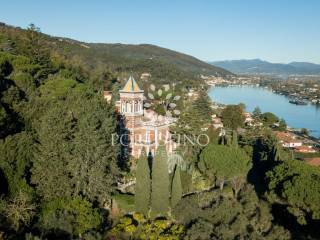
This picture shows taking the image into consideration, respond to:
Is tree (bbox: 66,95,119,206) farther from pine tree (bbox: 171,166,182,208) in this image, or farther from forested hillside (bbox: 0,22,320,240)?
pine tree (bbox: 171,166,182,208)

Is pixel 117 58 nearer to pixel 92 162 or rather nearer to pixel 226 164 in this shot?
pixel 226 164

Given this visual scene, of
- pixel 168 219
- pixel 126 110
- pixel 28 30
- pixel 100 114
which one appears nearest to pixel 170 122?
pixel 126 110

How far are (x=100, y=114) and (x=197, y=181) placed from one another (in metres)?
7.14

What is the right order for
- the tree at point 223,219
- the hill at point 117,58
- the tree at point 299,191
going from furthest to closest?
the hill at point 117,58 < the tree at point 299,191 < the tree at point 223,219

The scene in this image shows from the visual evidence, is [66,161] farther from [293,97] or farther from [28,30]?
[293,97]

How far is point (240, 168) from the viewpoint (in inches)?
934

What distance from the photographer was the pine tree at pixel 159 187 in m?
19.2

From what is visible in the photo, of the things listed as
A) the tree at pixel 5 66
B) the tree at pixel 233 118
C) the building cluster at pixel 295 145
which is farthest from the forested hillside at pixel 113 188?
the building cluster at pixel 295 145

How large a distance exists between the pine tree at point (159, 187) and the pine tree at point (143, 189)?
0.24 m

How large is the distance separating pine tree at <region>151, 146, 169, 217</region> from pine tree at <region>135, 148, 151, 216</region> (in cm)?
24

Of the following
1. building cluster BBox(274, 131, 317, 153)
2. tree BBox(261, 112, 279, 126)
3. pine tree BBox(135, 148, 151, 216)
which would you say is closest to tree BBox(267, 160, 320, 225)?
pine tree BBox(135, 148, 151, 216)

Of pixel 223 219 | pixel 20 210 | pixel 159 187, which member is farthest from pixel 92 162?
pixel 223 219

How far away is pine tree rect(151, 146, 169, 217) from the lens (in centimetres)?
1923

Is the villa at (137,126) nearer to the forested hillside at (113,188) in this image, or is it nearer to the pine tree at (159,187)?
the forested hillside at (113,188)
